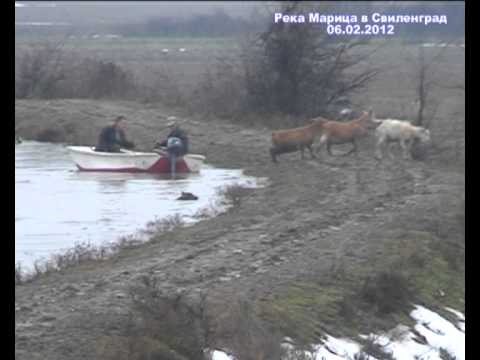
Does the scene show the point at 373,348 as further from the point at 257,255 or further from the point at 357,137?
the point at 357,137

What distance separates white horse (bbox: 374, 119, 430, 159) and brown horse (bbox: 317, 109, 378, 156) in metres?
0.38

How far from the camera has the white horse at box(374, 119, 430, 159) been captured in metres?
37.1

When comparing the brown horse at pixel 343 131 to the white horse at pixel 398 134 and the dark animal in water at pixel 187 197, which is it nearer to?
the white horse at pixel 398 134

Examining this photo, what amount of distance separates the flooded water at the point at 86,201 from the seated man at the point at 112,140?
0.88 metres

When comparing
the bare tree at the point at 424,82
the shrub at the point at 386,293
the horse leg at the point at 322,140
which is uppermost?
the bare tree at the point at 424,82

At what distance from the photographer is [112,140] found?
3831 centimetres

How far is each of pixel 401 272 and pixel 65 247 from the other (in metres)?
5.55

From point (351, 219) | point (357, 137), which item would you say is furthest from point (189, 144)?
point (351, 219)

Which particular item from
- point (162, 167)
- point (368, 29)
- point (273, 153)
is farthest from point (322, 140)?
point (368, 29)

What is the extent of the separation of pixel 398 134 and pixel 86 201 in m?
8.59

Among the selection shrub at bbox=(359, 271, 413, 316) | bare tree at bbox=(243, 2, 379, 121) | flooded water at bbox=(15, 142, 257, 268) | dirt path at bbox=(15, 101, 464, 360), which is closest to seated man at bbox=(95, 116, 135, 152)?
flooded water at bbox=(15, 142, 257, 268)

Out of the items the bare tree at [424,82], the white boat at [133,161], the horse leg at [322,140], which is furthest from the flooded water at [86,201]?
the bare tree at [424,82]

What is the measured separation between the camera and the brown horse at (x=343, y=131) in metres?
37.4

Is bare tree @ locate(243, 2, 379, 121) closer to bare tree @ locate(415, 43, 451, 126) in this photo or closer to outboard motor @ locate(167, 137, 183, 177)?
bare tree @ locate(415, 43, 451, 126)
